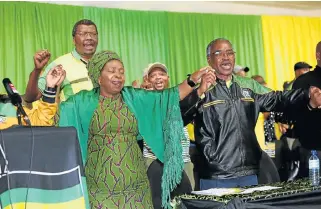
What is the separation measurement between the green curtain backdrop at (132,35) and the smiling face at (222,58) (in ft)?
12.1

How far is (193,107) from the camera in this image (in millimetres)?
3684

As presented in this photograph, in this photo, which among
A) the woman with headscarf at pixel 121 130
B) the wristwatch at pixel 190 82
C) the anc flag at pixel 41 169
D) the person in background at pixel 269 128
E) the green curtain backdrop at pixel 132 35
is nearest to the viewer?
the anc flag at pixel 41 169

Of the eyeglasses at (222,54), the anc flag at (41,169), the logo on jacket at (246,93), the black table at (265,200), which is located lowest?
the black table at (265,200)

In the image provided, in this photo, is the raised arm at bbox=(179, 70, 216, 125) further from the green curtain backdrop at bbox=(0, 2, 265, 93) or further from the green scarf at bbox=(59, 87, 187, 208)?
the green curtain backdrop at bbox=(0, 2, 265, 93)

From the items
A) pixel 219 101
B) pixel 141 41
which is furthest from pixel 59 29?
pixel 219 101

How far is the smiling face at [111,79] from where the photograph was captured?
11.4 ft

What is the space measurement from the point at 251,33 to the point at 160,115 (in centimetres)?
566

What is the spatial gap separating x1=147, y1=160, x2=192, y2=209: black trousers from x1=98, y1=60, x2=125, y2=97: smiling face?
1065 millimetres

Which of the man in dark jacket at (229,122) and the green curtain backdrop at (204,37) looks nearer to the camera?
the man in dark jacket at (229,122)

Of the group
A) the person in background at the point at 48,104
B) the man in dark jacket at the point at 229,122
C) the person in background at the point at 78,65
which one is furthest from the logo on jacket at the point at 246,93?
the person in background at the point at 48,104

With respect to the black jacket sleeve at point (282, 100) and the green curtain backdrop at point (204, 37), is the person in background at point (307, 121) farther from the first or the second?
the green curtain backdrop at point (204, 37)

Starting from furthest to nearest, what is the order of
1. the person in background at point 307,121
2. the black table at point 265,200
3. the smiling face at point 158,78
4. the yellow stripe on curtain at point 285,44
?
the yellow stripe on curtain at point 285,44
the smiling face at point 158,78
the person in background at point 307,121
the black table at point 265,200

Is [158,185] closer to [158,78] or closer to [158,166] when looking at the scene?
[158,166]

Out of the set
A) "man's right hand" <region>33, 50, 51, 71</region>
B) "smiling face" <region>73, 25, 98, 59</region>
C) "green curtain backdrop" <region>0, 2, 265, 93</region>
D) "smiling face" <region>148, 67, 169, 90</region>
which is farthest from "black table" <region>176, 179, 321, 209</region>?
"green curtain backdrop" <region>0, 2, 265, 93</region>
